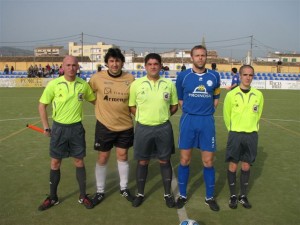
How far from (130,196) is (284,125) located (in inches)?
327

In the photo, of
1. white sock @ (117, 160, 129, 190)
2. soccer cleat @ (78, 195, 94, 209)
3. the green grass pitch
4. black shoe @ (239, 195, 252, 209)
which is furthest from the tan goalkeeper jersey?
black shoe @ (239, 195, 252, 209)

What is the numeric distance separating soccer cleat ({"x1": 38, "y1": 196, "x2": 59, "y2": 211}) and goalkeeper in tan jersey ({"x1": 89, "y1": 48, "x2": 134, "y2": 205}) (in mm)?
579

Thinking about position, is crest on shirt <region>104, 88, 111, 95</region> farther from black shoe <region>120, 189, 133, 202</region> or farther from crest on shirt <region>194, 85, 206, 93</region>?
black shoe <region>120, 189, 133, 202</region>

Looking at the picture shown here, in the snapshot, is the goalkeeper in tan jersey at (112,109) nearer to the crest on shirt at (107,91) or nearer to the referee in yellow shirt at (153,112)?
the crest on shirt at (107,91)

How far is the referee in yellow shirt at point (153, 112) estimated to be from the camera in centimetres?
445

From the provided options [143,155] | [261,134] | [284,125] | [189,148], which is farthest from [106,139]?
[284,125]

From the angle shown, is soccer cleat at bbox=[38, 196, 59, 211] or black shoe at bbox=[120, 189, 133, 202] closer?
soccer cleat at bbox=[38, 196, 59, 211]

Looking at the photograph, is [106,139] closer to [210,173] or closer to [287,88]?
[210,173]

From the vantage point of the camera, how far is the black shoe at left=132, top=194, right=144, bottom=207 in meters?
4.70

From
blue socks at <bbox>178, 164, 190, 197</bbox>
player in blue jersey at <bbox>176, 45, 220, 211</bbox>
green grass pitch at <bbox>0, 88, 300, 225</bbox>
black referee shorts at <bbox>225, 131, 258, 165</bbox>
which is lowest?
green grass pitch at <bbox>0, 88, 300, 225</bbox>

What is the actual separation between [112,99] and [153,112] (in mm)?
654

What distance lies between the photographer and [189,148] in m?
4.64

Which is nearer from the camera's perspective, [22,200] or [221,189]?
[22,200]

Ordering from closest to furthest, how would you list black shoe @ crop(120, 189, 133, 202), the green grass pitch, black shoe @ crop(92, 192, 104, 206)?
the green grass pitch
black shoe @ crop(92, 192, 104, 206)
black shoe @ crop(120, 189, 133, 202)
